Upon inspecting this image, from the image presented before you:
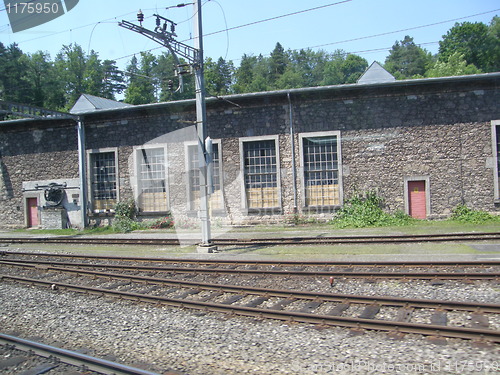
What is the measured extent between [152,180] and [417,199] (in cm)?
1332

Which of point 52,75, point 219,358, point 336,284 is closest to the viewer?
point 219,358

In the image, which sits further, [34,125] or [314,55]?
[314,55]

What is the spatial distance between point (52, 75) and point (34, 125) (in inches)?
1071

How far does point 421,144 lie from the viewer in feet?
63.8

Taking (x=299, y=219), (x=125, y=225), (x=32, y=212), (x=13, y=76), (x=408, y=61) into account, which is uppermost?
(x=408, y=61)

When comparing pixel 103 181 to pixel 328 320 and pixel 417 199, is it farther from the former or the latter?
pixel 328 320

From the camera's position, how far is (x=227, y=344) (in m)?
5.86

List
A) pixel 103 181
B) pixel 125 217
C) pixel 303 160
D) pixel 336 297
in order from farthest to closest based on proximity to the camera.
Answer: pixel 103 181 → pixel 125 217 → pixel 303 160 → pixel 336 297

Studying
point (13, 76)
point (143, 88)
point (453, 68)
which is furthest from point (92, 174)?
point (453, 68)

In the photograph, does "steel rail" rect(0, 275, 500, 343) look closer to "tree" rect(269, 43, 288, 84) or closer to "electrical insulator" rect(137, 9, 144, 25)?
"electrical insulator" rect(137, 9, 144, 25)

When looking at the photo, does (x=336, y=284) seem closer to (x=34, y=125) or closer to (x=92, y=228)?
(x=92, y=228)

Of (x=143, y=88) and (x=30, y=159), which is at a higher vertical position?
(x=143, y=88)

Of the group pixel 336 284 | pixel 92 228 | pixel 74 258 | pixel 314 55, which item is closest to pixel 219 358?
pixel 336 284

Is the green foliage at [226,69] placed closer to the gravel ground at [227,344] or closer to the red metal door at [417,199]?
the red metal door at [417,199]
